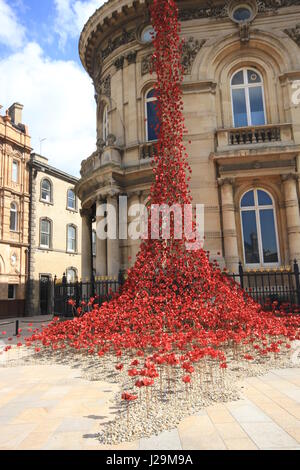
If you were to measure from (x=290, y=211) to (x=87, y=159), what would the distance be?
979 centimetres

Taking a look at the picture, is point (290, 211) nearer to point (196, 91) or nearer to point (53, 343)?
point (196, 91)

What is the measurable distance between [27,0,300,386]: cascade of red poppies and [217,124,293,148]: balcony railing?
5.84 feet

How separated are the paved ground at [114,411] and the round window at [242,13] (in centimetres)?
1563

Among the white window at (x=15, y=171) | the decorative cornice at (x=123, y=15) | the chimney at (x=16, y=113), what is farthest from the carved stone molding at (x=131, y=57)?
the chimney at (x=16, y=113)

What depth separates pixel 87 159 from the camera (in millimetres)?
17375

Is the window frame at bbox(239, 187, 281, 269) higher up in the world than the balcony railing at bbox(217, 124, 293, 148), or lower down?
lower down

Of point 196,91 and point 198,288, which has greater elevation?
point 196,91

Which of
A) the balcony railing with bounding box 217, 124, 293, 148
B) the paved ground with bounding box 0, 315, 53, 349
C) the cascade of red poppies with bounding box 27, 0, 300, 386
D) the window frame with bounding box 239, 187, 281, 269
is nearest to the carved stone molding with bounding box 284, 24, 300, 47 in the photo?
the balcony railing with bounding box 217, 124, 293, 148

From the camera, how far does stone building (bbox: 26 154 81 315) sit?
27594 millimetres

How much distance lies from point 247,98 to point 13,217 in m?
19.3

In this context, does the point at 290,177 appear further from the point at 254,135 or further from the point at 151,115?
the point at 151,115

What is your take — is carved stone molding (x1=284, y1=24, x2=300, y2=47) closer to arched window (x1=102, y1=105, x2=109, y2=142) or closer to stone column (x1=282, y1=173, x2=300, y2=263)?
stone column (x1=282, y1=173, x2=300, y2=263)
